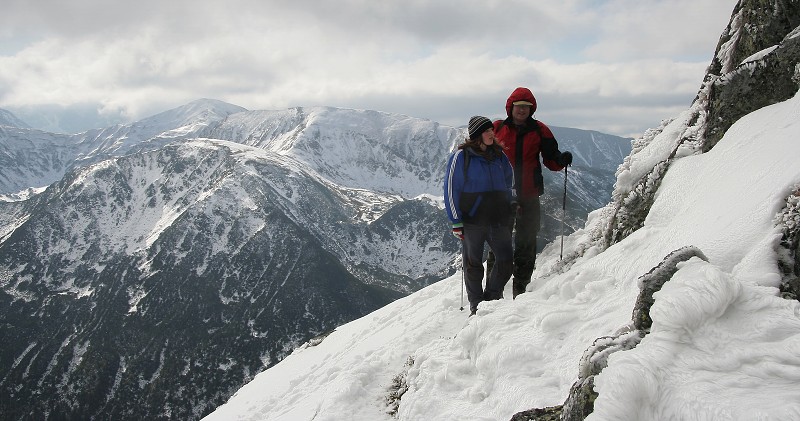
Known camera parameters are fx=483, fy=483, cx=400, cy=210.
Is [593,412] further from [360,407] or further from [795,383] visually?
[360,407]

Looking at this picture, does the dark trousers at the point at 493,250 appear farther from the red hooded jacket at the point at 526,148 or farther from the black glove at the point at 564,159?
the black glove at the point at 564,159

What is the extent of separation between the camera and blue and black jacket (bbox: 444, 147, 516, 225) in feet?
31.5

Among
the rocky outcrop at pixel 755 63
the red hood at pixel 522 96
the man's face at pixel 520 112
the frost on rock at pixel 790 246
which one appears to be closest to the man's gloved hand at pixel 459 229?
the man's face at pixel 520 112

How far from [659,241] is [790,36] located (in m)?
4.70

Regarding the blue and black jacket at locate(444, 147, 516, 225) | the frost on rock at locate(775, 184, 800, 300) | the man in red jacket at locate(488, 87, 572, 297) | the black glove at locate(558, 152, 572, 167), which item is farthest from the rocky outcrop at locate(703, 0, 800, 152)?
the blue and black jacket at locate(444, 147, 516, 225)

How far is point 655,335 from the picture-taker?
450 centimetres

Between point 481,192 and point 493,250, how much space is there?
4.66ft

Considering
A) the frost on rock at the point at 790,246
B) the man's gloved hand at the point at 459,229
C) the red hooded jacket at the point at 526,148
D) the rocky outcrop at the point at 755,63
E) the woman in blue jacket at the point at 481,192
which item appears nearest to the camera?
the frost on rock at the point at 790,246

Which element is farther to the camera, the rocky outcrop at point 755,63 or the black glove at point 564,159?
the black glove at point 564,159

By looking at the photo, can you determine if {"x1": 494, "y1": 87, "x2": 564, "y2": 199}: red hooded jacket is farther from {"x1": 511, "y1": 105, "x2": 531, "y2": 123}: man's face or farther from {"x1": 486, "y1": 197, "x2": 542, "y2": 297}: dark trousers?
{"x1": 486, "y1": 197, "x2": 542, "y2": 297}: dark trousers

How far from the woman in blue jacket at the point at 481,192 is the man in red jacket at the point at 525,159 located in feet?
3.53

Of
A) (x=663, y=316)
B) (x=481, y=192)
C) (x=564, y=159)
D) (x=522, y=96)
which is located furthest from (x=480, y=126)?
(x=663, y=316)

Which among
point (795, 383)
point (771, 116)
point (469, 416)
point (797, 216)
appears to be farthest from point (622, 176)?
point (795, 383)

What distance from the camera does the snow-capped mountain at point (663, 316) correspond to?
13.0ft
